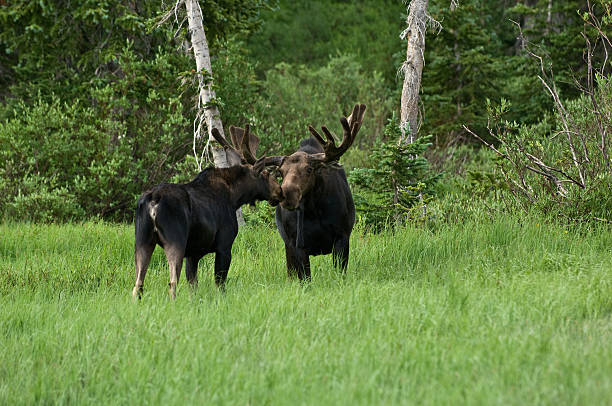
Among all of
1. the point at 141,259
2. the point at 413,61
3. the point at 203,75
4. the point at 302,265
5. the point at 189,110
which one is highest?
the point at 413,61

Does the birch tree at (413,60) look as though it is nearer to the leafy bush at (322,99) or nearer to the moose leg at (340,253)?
the moose leg at (340,253)

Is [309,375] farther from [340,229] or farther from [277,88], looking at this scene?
[277,88]

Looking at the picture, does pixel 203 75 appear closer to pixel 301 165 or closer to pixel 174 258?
pixel 301 165

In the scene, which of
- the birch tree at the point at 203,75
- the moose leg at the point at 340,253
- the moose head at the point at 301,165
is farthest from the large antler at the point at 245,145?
the birch tree at the point at 203,75

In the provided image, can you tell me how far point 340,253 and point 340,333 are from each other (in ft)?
8.86

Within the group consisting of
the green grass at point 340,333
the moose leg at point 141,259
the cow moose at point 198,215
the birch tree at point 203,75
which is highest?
the birch tree at point 203,75

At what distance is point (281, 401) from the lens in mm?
4543

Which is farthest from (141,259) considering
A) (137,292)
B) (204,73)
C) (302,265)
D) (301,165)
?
(204,73)

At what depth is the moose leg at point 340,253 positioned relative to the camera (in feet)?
28.1

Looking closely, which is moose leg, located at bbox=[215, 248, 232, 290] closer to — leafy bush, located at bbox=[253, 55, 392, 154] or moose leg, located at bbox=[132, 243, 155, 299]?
moose leg, located at bbox=[132, 243, 155, 299]

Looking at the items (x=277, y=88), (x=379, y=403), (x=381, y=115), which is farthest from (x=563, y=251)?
(x=277, y=88)

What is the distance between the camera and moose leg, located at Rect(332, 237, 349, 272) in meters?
8.57

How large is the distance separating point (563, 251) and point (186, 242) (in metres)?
4.83

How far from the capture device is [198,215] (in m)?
7.47
